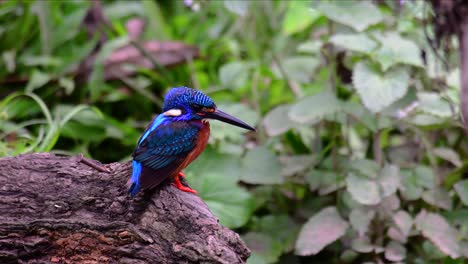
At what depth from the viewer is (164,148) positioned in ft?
9.77

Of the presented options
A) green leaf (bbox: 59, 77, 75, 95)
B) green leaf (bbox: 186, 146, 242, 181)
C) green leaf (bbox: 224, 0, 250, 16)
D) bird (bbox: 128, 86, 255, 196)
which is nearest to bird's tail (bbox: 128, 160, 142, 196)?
bird (bbox: 128, 86, 255, 196)

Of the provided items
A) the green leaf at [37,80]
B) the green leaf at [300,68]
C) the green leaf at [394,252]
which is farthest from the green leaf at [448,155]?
the green leaf at [37,80]

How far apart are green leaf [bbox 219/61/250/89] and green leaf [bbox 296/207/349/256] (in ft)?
4.94

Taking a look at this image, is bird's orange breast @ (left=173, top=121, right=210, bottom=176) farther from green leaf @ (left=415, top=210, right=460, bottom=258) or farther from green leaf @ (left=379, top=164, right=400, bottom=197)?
green leaf @ (left=415, top=210, right=460, bottom=258)

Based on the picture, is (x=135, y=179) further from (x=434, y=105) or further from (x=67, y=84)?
(x=67, y=84)

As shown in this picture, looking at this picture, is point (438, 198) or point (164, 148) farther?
point (438, 198)

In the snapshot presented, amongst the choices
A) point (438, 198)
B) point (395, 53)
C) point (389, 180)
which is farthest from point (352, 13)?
point (438, 198)

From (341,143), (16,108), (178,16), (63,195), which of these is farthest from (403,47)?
(178,16)

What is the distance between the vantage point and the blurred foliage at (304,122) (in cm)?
393

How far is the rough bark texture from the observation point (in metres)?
2.67

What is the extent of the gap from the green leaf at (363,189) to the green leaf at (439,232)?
30cm

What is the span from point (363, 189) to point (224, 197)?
74 centimetres

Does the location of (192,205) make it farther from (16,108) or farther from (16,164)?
(16,108)

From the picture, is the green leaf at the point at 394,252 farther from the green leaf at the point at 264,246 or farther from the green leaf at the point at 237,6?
the green leaf at the point at 237,6
